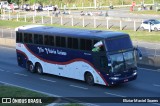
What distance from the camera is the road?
2181 centimetres

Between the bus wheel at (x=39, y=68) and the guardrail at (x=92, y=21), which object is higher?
the guardrail at (x=92, y=21)

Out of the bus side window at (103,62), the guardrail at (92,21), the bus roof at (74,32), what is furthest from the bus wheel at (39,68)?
the guardrail at (92,21)

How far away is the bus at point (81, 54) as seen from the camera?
74.5 feet

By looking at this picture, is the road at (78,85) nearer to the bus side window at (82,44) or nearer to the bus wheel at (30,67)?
the bus wheel at (30,67)

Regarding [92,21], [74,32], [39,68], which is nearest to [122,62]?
[74,32]

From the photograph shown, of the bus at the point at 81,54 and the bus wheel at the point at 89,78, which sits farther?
the bus wheel at the point at 89,78

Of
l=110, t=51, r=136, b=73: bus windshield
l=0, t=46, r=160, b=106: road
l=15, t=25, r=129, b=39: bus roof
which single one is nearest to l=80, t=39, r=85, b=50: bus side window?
l=15, t=25, r=129, b=39: bus roof

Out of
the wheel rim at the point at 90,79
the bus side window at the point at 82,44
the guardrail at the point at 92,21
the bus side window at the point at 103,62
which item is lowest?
the wheel rim at the point at 90,79

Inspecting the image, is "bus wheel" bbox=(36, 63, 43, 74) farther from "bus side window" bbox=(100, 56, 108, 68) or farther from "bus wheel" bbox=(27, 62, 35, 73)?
"bus side window" bbox=(100, 56, 108, 68)

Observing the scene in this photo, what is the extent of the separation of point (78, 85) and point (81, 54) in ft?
5.85

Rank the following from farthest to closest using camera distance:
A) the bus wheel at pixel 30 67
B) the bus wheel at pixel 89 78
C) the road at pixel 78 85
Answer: the bus wheel at pixel 30 67, the bus wheel at pixel 89 78, the road at pixel 78 85

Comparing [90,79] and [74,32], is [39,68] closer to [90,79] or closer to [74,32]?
[74,32]

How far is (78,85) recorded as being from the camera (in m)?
24.4

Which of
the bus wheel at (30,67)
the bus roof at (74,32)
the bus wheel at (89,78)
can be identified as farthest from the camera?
the bus wheel at (30,67)
